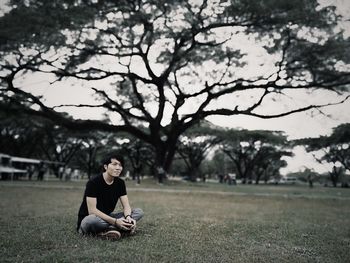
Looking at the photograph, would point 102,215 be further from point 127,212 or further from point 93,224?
point 127,212

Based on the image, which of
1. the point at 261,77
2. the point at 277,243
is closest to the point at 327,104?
the point at 261,77

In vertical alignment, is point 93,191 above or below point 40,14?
below

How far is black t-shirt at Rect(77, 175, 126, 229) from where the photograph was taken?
172 inches

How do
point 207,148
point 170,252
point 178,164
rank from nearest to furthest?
1. point 170,252
2. point 207,148
3. point 178,164

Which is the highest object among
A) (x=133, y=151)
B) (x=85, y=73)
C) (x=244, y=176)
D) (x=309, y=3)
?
(x=309, y=3)

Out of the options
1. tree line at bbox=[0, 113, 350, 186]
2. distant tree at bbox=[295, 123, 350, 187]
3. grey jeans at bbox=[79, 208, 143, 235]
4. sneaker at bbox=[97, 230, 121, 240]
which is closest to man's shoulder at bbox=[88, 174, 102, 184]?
grey jeans at bbox=[79, 208, 143, 235]

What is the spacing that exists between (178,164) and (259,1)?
6267 cm

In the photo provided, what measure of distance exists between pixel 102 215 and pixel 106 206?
0.42 m

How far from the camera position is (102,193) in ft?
14.9

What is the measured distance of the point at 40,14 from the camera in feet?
46.4

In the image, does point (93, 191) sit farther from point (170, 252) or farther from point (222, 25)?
point (222, 25)

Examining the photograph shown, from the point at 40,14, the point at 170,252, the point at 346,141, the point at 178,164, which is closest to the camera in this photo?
the point at 170,252

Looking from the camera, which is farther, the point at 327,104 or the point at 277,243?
the point at 327,104

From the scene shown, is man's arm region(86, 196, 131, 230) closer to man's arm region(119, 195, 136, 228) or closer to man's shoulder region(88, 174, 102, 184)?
man's arm region(119, 195, 136, 228)
